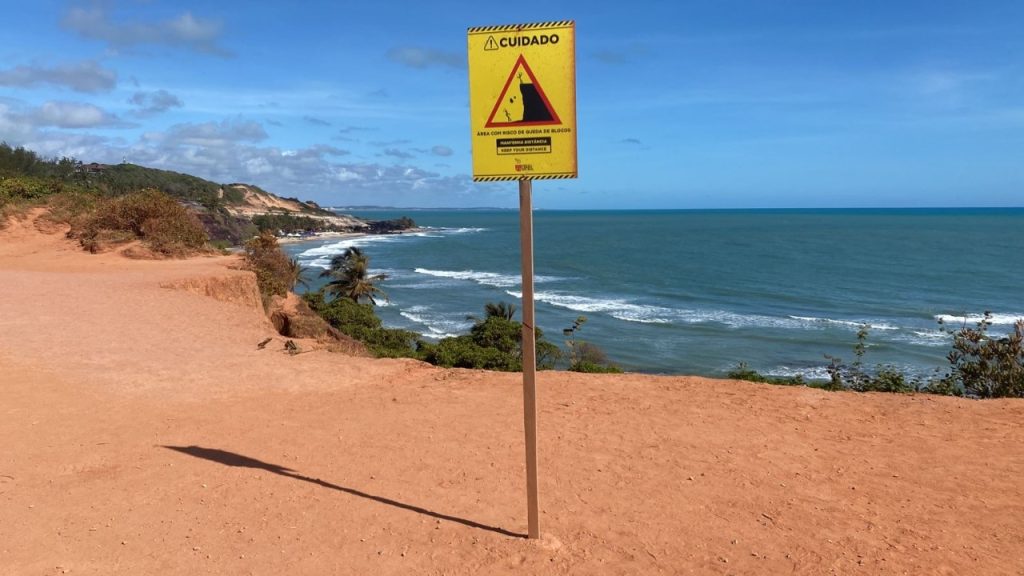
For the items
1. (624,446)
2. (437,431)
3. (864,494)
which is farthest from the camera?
(437,431)

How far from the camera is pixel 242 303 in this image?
53.9ft

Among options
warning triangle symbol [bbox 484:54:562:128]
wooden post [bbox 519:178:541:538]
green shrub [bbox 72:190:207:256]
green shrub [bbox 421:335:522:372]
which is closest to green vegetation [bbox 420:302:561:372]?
green shrub [bbox 421:335:522:372]

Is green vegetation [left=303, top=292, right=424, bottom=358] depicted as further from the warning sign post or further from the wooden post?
the warning sign post

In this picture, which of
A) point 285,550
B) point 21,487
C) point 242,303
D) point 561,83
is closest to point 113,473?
point 21,487

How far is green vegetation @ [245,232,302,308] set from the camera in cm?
1981

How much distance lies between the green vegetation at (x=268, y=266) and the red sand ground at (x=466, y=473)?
947cm

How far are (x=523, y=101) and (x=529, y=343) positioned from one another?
4.87 feet

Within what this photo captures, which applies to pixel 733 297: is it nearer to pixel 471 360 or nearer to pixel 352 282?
pixel 352 282

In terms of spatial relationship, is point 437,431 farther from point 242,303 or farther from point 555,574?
point 242,303

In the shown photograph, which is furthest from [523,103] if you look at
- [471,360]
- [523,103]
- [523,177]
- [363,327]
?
[363,327]

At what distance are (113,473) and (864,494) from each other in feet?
20.8

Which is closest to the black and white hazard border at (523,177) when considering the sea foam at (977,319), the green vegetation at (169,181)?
the sea foam at (977,319)

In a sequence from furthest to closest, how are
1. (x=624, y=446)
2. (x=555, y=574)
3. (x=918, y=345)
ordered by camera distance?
1. (x=918, y=345)
2. (x=624, y=446)
3. (x=555, y=574)

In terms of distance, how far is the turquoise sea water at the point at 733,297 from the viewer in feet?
88.4
